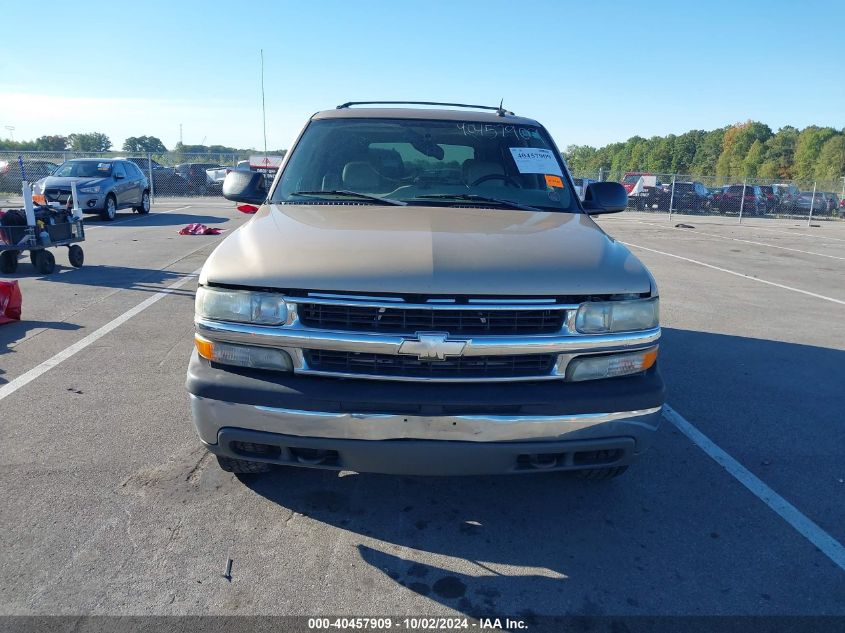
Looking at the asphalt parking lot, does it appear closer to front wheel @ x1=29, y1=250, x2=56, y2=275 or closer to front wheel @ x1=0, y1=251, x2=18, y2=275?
front wheel @ x1=29, y1=250, x2=56, y2=275

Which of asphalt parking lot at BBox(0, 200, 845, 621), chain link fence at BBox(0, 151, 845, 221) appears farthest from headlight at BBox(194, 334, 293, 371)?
chain link fence at BBox(0, 151, 845, 221)

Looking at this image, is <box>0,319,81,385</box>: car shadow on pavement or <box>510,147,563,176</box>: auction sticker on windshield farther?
<box>0,319,81,385</box>: car shadow on pavement

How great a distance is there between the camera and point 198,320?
2.74 m

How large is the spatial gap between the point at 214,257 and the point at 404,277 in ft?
3.12

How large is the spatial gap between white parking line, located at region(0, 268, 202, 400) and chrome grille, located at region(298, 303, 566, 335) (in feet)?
10.1

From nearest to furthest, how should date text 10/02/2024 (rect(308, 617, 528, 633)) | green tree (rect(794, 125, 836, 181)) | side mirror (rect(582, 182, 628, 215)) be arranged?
date text 10/02/2024 (rect(308, 617, 528, 633)) → side mirror (rect(582, 182, 628, 215)) → green tree (rect(794, 125, 836, 181))

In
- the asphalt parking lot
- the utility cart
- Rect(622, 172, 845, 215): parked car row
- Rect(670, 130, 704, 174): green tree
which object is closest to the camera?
the asphalt parking lot

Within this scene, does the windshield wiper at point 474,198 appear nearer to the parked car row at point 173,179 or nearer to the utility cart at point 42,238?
the utility cart at point 42,238

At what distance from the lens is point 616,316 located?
274 cm

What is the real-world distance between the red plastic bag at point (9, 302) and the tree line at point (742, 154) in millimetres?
53509

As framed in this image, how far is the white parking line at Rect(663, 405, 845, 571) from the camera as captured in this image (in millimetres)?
2922

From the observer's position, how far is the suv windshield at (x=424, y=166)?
3844 mm

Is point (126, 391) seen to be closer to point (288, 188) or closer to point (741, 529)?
point (288, 188)

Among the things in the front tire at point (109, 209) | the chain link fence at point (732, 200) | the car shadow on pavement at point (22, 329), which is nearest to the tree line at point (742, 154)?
the chain link fence at point (732, 200)
